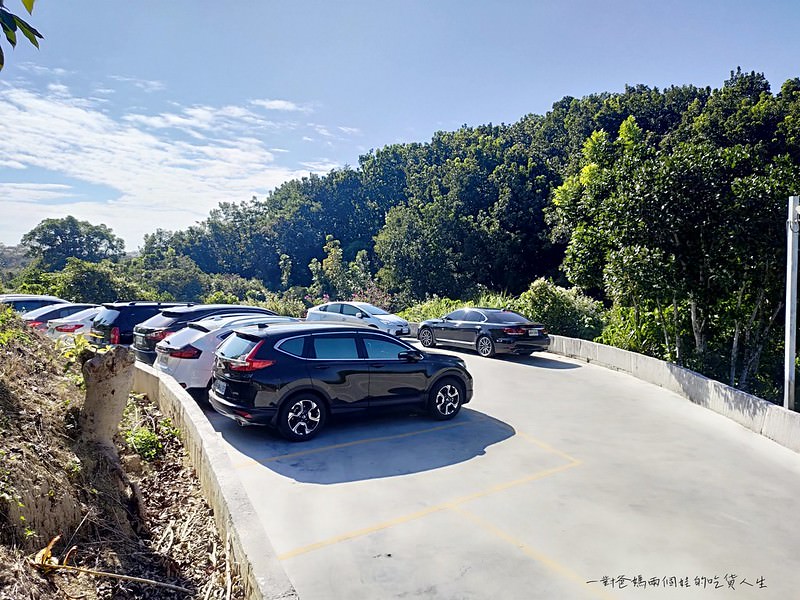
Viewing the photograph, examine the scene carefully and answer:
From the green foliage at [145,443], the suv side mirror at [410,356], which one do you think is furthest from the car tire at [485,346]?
the green foliage at [145,443]

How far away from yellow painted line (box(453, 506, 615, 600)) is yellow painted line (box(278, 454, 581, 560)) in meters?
0.24

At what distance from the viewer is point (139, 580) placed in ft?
12.8

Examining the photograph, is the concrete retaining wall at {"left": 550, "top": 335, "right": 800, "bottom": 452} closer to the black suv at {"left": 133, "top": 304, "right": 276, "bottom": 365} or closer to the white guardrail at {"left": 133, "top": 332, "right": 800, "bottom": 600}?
the white guardrail at {"left": 133, "top": 332, "right": 800, "bottom": 600}

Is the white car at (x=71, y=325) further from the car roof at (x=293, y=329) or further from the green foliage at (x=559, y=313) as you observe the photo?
the green foliage at (x=559, y=313)

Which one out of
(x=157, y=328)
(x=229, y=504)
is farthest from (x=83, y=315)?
(x=229, y=504)

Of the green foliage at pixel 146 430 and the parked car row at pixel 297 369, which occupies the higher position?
the parked car row at pixel 297 369

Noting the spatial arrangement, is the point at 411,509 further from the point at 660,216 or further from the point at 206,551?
the point at 660,216

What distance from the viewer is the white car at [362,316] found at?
62.3 ft

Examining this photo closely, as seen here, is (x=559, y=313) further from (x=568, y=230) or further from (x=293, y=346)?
(x=293, y=346)

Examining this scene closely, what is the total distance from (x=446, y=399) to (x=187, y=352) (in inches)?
174

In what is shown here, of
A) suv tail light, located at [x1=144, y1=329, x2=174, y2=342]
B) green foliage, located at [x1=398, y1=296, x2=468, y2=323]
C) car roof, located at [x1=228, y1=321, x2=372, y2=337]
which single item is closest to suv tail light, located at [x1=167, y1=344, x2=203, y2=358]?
car roof, located at [x1=228, y1=321, x2=372, y2=337]

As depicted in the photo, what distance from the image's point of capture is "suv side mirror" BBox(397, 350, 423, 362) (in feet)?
30.3

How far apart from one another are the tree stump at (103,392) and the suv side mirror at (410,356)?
4346mm

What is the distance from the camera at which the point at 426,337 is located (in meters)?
19.0
